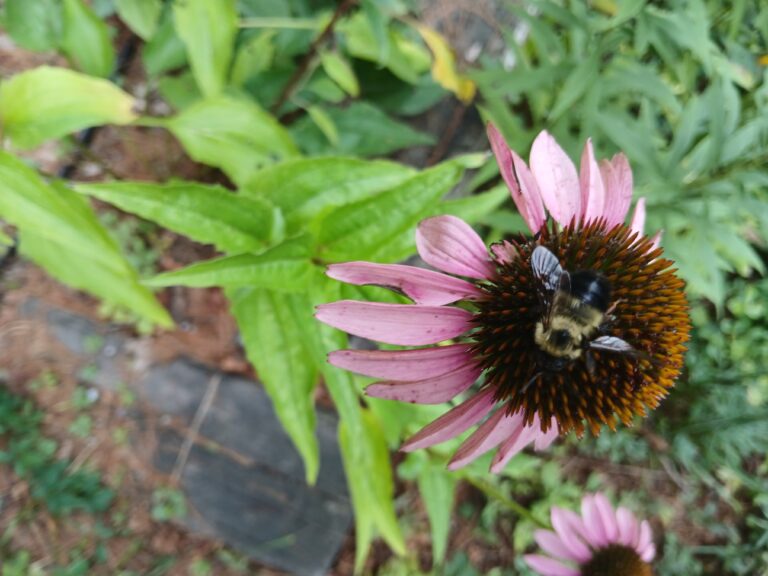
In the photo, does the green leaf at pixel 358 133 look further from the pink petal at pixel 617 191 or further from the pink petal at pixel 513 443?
the pink petal at pixel 513 443

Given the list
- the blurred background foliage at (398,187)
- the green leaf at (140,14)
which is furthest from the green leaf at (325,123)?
the green leaf at (140,14)

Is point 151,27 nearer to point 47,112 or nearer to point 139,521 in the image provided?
point 47,112

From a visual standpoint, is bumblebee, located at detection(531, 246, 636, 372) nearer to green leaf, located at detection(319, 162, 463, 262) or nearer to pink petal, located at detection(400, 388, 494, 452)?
pink petal, located at detection(400, 388, 494, 452)

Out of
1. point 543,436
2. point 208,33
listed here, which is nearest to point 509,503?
point 543,436

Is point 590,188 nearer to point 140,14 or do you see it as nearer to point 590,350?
point 590,350

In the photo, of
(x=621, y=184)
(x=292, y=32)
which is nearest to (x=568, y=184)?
(x=621, y=184)

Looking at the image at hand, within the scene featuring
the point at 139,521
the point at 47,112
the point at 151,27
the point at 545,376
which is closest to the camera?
the point at 545,376
